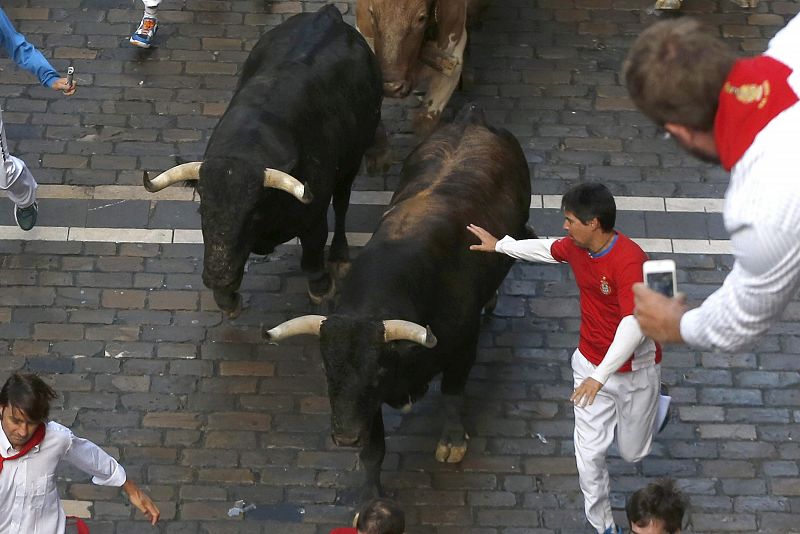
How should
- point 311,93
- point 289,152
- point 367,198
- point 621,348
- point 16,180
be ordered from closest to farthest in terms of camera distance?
point 621,348, point 289,152, point 311,93, point 16,180, point 367,198

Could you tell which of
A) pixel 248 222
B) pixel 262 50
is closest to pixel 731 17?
pixel 262 50

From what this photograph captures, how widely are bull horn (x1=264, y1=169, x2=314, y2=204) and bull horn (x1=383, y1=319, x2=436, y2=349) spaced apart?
1.66 metres

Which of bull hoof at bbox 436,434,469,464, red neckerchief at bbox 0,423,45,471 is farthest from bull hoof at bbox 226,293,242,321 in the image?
red neckerchief at bbox 0,423,45,471

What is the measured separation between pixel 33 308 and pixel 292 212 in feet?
8.07

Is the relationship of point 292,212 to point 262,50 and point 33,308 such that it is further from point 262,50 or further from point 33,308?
point 33,308

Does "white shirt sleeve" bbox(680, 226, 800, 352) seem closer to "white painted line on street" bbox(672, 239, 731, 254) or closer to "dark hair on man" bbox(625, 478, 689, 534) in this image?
"dark hair on man" bbox(625, 478, 689, 534)

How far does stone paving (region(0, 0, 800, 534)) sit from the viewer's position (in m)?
8.99

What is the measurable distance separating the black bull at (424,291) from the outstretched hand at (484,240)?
284mm

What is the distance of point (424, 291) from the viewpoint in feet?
27.3

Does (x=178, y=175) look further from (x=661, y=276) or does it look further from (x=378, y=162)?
(x=661, y=276)

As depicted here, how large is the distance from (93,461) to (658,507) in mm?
3221

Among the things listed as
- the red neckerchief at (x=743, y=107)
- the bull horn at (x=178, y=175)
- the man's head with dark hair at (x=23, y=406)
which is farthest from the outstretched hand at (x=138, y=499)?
the red neckerchief at (x=743, y=107)

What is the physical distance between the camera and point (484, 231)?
8.48 metres

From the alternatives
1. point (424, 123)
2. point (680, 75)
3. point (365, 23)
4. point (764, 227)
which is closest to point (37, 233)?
point (365, 23)
